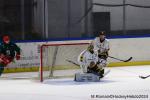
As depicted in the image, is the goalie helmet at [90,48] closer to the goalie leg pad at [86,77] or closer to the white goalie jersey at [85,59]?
the white goalie jersey at [85,59]

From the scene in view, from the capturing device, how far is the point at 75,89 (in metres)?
9.01

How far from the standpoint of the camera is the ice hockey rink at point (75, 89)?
8555 millimetres

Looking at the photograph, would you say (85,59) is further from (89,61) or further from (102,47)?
(102,47)

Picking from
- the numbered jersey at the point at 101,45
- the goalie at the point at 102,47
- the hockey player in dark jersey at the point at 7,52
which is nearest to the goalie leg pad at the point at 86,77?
the goalie at the point at 102,47

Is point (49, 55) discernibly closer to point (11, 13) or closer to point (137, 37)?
point (11, 13)

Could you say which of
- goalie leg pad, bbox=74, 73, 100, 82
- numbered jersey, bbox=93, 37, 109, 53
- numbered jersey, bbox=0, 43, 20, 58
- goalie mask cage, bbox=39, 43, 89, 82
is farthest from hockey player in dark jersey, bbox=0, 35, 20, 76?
numbered jersey, bbox=93, 37, 109, 53

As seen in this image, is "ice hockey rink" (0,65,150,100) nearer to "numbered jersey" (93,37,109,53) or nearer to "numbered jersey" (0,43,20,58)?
"numbered jersey" (0,43,20,58)

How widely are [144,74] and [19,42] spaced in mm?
2383

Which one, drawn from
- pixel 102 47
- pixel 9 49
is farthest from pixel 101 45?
pixel 9 49

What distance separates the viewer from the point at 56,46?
9.74 meters

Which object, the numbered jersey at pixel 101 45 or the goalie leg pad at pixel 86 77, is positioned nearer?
the goalie leg pad at pixel 86 77

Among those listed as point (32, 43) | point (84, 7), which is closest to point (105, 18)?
point (84, 7)

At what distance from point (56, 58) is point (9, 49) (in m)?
1.20

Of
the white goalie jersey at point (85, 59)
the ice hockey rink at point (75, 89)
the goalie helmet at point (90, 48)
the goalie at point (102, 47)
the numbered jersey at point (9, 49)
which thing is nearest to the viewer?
the ice hockey rink at point (75, 89)
